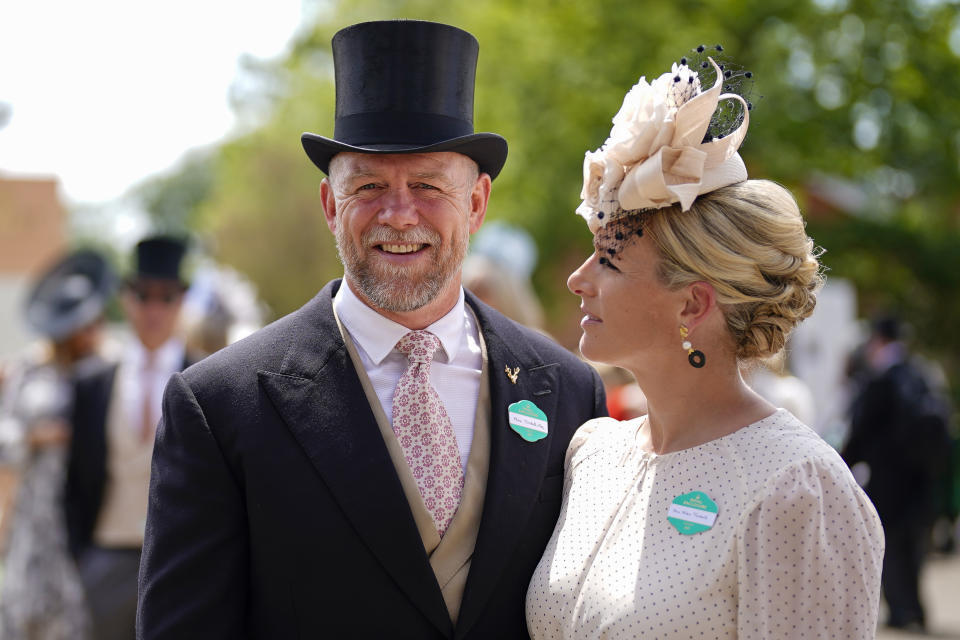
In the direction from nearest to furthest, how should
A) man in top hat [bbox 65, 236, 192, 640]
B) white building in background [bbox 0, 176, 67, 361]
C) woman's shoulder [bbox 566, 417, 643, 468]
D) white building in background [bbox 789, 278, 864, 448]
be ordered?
woman's shoulder [bbox 566, 417, 643, 468] → man in top hat [bbox 65, 236, 192, 640] → white building in background [bbox 789, 278, 864, 448] → white building in background [bbox 0, 176, 67, 361]

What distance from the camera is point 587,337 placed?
9.36ft

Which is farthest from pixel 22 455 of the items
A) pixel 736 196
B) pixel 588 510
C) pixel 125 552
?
pixel 736 196

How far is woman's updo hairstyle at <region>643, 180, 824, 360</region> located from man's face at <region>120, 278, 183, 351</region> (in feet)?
12.2

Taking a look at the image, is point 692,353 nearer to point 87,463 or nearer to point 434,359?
point 434,359

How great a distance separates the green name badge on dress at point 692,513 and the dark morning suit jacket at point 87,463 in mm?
3615

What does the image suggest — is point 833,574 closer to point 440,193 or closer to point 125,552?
point 440,193

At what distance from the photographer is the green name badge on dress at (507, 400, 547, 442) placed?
2.94m

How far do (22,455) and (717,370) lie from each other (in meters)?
4.31

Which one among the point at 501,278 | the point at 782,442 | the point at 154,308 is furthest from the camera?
the point at 154,308

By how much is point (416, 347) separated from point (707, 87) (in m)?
1.00

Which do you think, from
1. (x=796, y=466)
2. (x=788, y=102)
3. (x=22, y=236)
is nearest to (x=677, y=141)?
(x=796, y=466)

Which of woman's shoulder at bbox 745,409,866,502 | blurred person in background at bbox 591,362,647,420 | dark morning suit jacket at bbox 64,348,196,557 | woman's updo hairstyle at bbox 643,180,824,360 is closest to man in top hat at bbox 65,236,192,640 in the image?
dark morning suit jacket at bbox 64,348,196,557

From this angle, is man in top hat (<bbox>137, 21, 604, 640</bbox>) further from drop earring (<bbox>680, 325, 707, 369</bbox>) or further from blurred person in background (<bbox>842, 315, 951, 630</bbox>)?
blurred person in background (<bbox>842, 315, 951, 630</bbox>)

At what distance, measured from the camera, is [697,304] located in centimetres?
271
